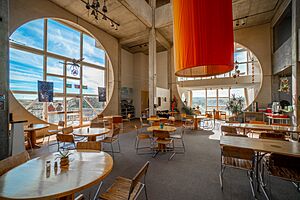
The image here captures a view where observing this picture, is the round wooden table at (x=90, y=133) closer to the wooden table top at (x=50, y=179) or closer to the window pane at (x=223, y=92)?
the wooden table top at (x=50, y=179)

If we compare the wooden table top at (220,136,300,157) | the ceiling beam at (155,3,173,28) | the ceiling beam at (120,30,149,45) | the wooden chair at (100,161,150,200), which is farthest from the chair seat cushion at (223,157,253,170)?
the ceiling beam at (120,30,149,45)

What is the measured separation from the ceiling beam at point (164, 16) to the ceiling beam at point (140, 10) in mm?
463

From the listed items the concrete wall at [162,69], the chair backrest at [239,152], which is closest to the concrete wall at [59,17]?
the concrete wall at [162,69]

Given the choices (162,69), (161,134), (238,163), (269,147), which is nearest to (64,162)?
(161,134)

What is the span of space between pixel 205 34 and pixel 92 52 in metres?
8.89

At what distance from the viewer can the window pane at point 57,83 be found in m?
6.73

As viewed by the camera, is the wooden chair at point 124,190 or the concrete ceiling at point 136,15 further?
the concrete ceiling at point 136,15

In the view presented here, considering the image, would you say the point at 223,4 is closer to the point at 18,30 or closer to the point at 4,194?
the point at 4,194

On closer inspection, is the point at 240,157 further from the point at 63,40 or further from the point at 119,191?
the point at 63,40

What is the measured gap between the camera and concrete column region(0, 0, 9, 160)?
8.39 ft

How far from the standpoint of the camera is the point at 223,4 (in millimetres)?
1621

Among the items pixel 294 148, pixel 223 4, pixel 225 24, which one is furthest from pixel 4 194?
pixel 294 148

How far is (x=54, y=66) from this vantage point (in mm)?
6855

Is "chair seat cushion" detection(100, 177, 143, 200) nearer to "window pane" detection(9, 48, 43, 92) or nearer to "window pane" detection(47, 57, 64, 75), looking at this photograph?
"window pane" detection(9, 48, 43, 92)
